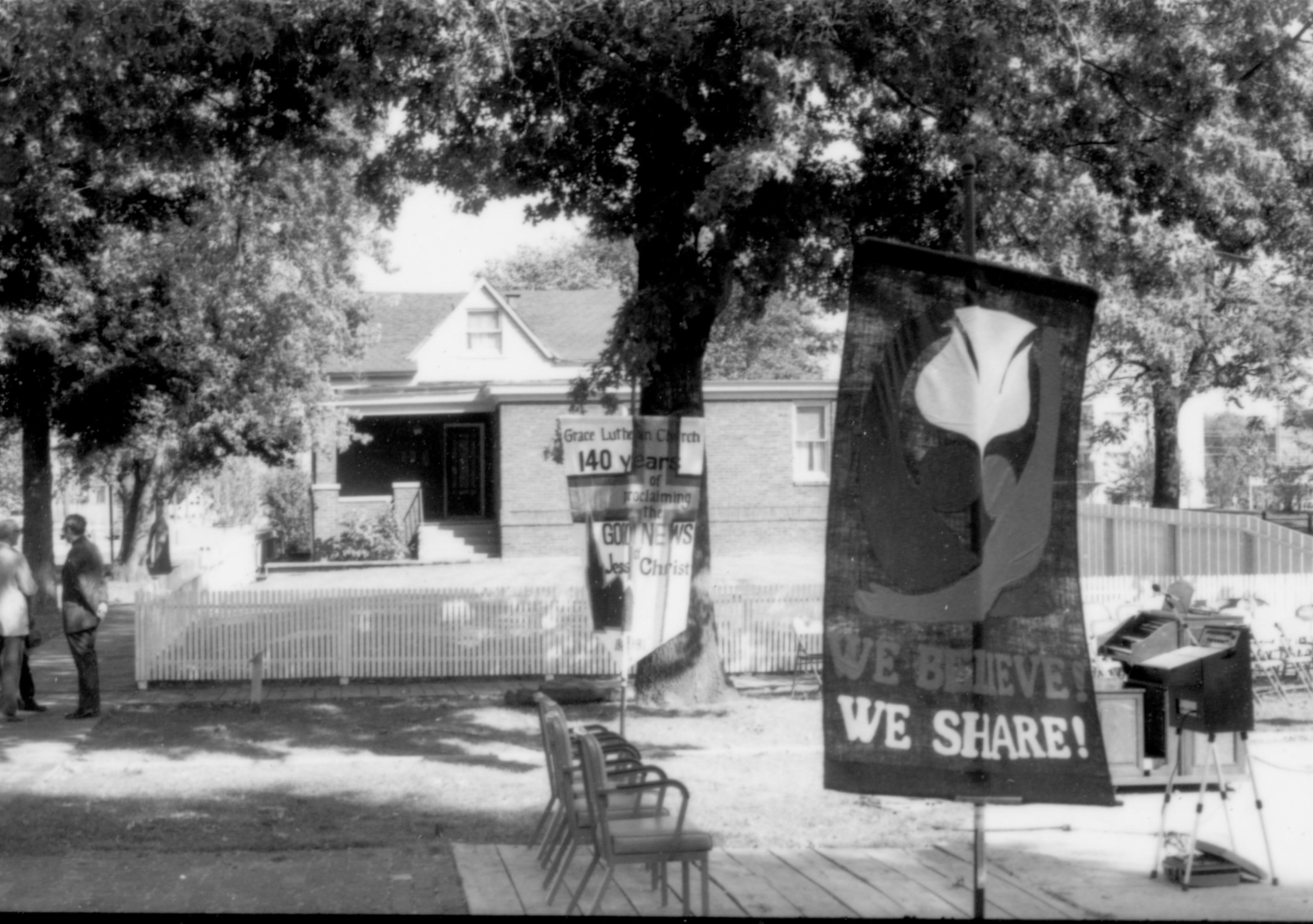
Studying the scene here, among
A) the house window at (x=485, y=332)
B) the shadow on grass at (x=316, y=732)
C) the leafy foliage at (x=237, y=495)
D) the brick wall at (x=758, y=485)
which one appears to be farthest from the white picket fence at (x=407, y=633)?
the leafy foliage at (x=237, y=495)

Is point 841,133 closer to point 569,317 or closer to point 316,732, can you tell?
point 316,732

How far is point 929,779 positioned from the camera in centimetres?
579

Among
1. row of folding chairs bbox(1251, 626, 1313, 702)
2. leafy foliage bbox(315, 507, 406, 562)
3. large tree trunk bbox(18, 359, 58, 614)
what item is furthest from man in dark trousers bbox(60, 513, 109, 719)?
leafy foliage bbox(315, 507, 406, 562)

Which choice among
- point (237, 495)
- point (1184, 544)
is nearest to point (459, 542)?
point (237, 495)

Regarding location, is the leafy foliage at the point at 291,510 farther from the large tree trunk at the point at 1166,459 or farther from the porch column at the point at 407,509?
the large tree trunk at the point at 1166,459

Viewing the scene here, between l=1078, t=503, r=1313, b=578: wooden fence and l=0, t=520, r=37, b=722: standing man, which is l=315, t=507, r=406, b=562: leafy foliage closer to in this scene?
l=1078, t=503, r=1313, b=578: wooden fence

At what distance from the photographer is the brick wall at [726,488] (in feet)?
104

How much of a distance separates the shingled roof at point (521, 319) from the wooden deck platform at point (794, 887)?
94.8 ft

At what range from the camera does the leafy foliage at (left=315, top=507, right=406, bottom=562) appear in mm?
31641

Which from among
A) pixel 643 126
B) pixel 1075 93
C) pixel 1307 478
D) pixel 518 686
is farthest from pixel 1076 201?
pixel 1307 478

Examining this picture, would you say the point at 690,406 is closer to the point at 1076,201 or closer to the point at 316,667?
the point at 1076,201

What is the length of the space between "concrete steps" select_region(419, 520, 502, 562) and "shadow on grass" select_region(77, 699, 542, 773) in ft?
53.6

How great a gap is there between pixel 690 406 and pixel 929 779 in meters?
8.84

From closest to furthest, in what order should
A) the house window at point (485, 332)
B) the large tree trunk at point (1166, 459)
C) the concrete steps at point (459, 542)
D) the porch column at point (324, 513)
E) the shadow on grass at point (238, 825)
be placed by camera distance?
1. the shadow on grass at point (238, 825)
2. the large tree trunk at point (1166, 459)
3. the concrete steps at point (459, 542)
4. the porch column at point (324, 513)
5. the house window at point (485, 332)
